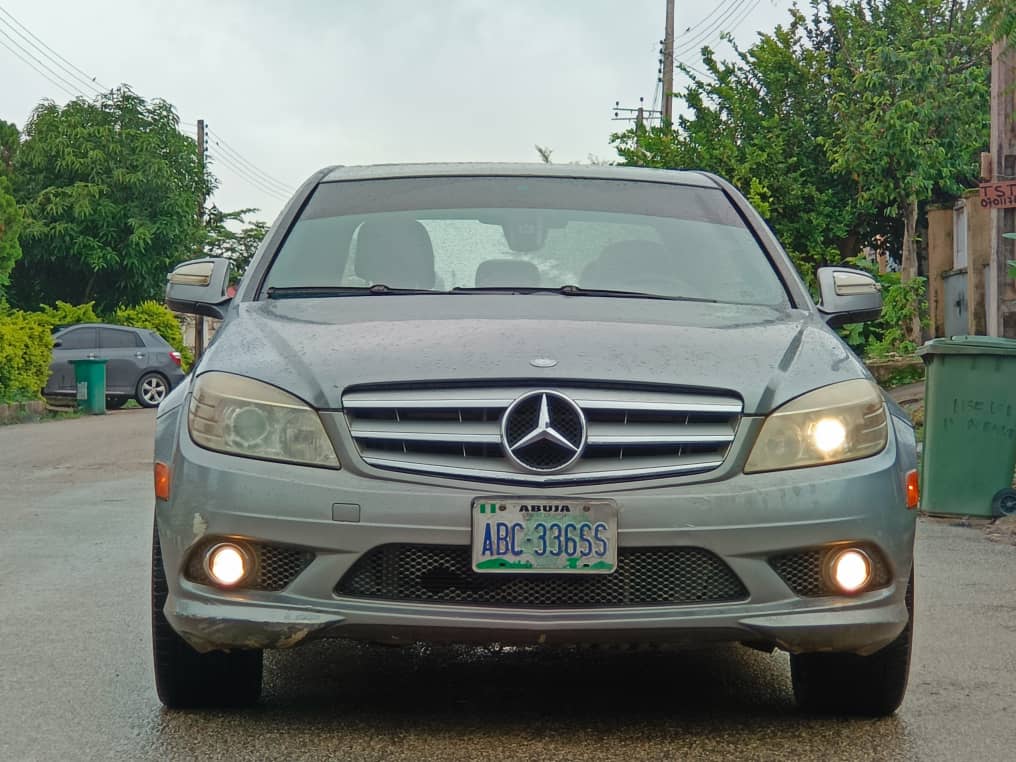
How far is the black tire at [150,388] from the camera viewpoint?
25672mm

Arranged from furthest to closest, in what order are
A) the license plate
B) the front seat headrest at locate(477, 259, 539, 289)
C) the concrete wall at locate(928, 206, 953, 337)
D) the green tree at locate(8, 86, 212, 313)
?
the green tree at locate(8, 86, 212, 313), the concrete wall at locate(928, 206, 953, 337), the front seat headrest at locate(477, 259, 539, 289), the license plate

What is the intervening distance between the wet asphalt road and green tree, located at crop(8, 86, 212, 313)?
100 feet

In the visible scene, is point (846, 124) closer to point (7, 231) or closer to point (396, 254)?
point (7, 231)

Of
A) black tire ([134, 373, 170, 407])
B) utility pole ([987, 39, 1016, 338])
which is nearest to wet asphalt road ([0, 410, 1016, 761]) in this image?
utility pole ([987, 39, 1016, 338])

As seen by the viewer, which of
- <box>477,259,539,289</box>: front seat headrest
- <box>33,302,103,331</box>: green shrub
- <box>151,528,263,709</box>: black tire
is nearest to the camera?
<box>151,528,263,709</box>: black tire

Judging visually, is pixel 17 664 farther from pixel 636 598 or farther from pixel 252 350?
pixel 636 598

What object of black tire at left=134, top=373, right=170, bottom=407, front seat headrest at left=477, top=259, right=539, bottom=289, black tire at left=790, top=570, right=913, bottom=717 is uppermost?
front seat headrest at left=477, top=259, right=539, bottom=289

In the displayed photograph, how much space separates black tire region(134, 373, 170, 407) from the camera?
25672 millimetres

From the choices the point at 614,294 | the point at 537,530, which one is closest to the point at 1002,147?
the point at 614,294

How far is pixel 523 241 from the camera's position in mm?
5055

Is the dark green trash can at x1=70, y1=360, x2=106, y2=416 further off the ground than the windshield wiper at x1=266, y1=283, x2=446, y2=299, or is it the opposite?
the windshield wiper at x1=266, y1=283, x2=446, y2=299

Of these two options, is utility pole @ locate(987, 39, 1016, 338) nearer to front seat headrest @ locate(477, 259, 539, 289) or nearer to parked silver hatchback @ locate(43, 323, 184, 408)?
front seat headrest @ locate(477, 259, 539, 289)

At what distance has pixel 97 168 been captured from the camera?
122 ft

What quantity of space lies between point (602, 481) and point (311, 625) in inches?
30.5
